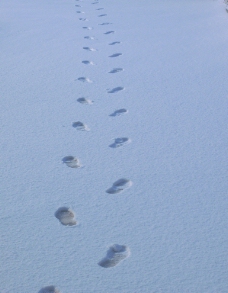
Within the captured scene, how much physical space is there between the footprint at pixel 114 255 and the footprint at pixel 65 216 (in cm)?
20

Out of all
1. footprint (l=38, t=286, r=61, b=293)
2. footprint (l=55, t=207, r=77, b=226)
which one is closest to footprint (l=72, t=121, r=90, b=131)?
footprint (l=55, t=207, r=77, b=226)

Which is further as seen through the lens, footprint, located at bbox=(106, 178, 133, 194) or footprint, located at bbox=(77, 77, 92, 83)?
footprint, located at bbox=(77, 77, 92, 83)

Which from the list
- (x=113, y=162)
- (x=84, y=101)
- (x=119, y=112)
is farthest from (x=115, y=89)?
(x=113, y=162)

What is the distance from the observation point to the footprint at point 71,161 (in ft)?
7.82

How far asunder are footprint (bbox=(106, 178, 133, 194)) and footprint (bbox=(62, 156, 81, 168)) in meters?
0.22

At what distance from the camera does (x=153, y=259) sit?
1780 mm

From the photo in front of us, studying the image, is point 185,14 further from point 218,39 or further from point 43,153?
point 43,153

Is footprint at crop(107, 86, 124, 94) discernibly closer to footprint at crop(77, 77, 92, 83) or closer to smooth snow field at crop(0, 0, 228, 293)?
smooth snow field at crop(0, 0, 228, 293)

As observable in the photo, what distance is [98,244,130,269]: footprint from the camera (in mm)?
1760

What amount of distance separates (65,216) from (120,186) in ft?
0.99

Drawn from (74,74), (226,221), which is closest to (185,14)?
(74,74)

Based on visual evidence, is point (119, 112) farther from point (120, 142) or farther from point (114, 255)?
point (114, 255)

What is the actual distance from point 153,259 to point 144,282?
0.11 metres

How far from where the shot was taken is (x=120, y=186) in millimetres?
2221
